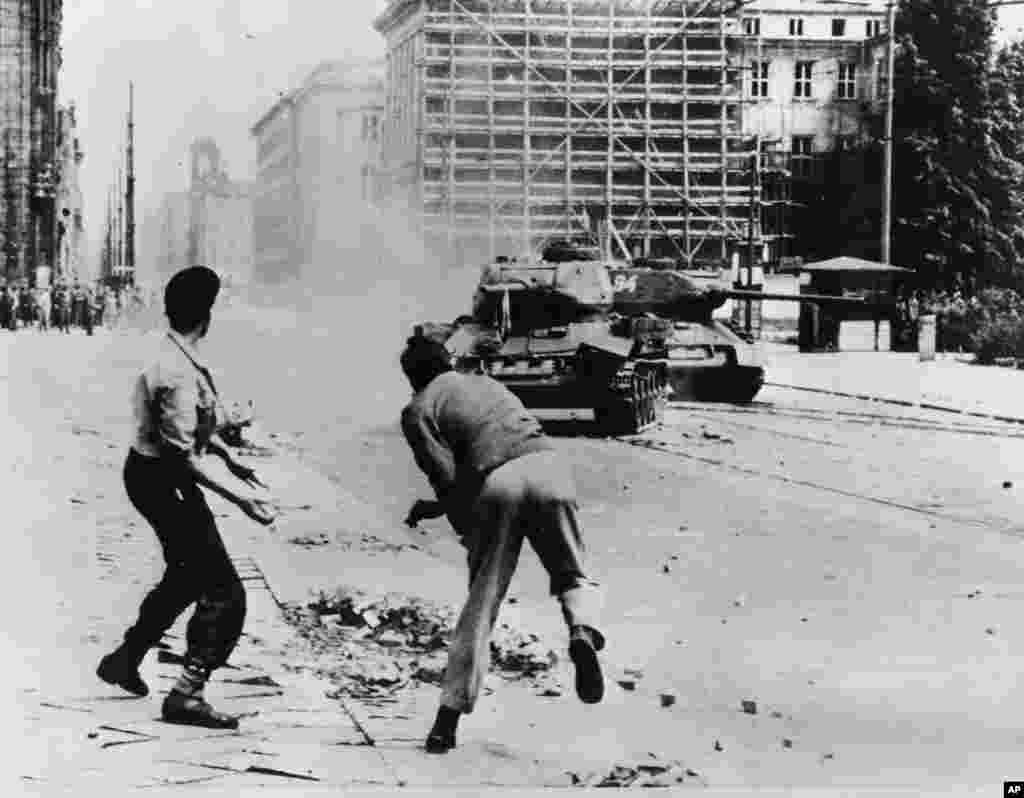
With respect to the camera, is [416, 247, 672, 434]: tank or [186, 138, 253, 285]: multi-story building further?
[416, 247, 672, 434]: tank

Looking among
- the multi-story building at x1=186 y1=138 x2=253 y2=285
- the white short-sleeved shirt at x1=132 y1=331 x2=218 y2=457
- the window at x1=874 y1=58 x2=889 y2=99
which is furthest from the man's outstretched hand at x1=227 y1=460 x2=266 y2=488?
the window at x1=874 y1=58 x2=889 y2=99

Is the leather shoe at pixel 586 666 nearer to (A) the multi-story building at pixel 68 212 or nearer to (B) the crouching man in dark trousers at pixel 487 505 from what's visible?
(B) the crouching man in dark trousers at pixel 487 505

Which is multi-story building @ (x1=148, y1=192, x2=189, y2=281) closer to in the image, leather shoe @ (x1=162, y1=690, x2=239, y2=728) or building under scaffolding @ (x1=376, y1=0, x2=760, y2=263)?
leather shoe @ (x1=162, y1=690, x2=239, y2=728)

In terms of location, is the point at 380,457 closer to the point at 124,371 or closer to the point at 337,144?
the point at 124,371

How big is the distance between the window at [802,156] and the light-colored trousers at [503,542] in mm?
66188

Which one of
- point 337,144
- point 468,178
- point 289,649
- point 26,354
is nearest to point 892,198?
point 468,178

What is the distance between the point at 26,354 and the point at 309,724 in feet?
96.9

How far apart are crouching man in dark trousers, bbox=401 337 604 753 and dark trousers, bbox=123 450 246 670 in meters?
0.88

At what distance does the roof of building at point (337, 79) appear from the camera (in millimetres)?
15994

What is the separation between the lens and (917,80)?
196 feet

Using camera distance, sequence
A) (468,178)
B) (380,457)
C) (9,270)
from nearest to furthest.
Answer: (380,457)
(468,178)
(9,270)

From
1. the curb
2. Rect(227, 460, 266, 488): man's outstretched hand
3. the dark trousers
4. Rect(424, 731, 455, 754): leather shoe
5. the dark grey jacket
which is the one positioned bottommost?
the curb

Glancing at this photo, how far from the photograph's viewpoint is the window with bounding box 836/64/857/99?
7300 cm

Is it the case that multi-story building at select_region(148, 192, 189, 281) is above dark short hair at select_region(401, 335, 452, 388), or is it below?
above
